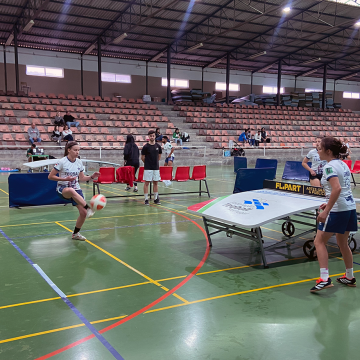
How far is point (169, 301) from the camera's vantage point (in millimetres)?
4262

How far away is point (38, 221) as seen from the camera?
8.38 m

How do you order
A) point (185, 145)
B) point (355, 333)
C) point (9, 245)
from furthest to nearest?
point (185, 145), point (9, 245), point (355, 333)

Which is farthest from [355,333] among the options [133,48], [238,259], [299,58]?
[299,58]

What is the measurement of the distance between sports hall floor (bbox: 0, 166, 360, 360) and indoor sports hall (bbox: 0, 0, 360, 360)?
0.8 inches

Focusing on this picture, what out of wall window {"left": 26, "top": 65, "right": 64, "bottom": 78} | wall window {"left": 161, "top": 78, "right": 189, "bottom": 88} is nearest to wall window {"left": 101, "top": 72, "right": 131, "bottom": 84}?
wall window {"left": 26, "top": 65, "right": 64, "bottom": 78}

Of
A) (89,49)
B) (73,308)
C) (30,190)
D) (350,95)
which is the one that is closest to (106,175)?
(30,190)

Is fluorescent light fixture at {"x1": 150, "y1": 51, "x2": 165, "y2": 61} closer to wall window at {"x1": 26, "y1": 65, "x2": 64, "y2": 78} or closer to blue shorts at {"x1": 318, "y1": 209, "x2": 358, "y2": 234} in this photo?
wall window at {"x1": 26, "y1": 65, "x2": 64, "y2": 78}

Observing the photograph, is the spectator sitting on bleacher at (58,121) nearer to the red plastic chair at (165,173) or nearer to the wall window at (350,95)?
the red plastic chair at (165,173)

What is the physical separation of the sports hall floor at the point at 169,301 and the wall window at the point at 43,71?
26247 millimetres

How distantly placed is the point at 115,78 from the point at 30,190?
25.4m

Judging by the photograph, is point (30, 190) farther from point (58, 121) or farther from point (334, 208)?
point (58, 121)

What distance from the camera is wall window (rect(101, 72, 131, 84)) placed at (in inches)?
1309

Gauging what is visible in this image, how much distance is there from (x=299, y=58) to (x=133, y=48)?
15783 millimetres

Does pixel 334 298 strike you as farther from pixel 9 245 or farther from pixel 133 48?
pixel 133 48
